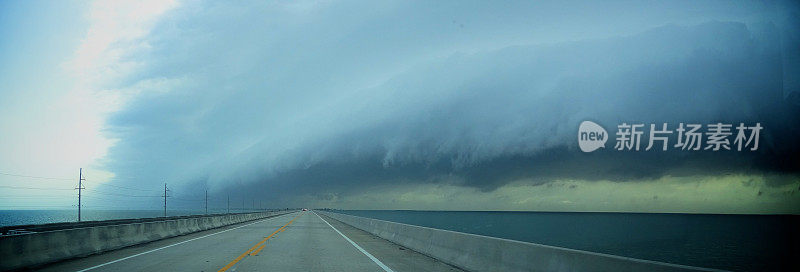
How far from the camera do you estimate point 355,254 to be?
1773cm

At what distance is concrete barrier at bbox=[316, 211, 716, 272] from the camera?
7.34 metres

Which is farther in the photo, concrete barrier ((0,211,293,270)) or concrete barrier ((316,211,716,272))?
concrete barrier ((0,211,293,270))

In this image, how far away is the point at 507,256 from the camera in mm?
11008

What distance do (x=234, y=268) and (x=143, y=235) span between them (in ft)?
42.7

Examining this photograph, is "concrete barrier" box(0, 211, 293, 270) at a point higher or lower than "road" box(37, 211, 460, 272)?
higher

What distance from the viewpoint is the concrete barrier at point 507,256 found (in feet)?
24.1

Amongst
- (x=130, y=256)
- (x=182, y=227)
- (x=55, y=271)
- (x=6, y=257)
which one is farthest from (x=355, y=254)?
(x=182, y=227)

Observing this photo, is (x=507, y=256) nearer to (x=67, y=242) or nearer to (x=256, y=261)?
(x=256, y=261)

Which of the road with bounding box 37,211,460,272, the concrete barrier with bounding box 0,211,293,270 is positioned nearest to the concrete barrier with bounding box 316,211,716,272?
the road with bounding box 37,211,460,272

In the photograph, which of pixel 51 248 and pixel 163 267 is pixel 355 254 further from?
pixel 51 248

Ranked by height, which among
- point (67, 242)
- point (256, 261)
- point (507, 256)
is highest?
point (507, 256)

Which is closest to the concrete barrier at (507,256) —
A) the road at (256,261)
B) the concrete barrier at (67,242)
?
the road at (256,261)

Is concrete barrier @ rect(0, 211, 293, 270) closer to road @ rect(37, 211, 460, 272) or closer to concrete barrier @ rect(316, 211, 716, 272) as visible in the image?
road @ rect(37, 211, 460, 272)

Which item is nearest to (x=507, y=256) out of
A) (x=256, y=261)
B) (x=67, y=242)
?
(x=256, y=261)
